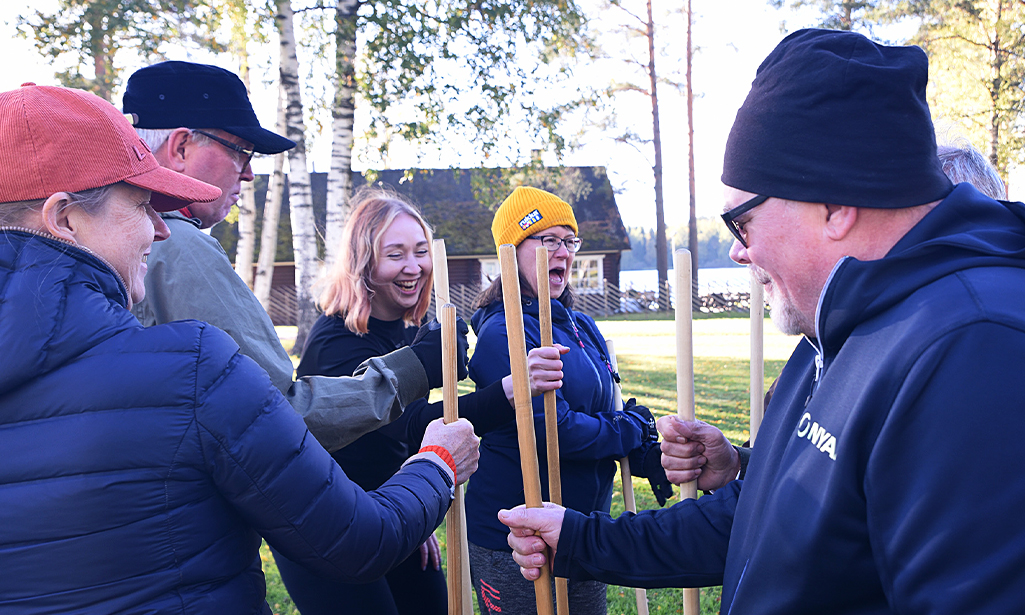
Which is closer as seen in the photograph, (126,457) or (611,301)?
(126,457)

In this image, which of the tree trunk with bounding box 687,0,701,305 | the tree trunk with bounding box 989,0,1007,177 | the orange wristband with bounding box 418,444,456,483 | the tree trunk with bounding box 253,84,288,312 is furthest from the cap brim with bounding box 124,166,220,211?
the tree trunk with bounding box 687,0,701,305

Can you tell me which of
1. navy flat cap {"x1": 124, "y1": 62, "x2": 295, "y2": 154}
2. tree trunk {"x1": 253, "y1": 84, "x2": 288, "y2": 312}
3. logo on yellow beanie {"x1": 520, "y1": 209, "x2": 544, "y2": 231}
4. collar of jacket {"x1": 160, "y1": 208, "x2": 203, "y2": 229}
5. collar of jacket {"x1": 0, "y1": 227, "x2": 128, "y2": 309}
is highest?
tree trunk {"x1": 253, "y1": 84, "x2": 288, "y2": 312}

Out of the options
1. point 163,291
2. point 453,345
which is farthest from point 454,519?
point 163,291

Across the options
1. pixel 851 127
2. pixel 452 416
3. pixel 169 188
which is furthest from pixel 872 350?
pixel 169 188

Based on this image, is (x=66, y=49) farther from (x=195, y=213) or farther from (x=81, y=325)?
(x=81, y=325)

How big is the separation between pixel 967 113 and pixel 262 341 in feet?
72.0

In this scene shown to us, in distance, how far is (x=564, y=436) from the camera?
2.36 meters

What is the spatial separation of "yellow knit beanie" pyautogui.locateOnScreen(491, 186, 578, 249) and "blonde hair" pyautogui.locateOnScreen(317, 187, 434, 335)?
34 centimetres

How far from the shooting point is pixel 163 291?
1.71 metres

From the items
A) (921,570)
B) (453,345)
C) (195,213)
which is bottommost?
(921,570)

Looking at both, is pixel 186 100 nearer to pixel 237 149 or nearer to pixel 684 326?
pixel 237 149

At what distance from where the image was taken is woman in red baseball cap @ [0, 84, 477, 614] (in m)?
1.12

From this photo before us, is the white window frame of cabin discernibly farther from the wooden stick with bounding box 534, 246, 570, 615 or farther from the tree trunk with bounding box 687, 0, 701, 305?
the wooden stick with bounding box 534, 246, 570, 615

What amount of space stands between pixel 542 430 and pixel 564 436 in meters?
0.11
